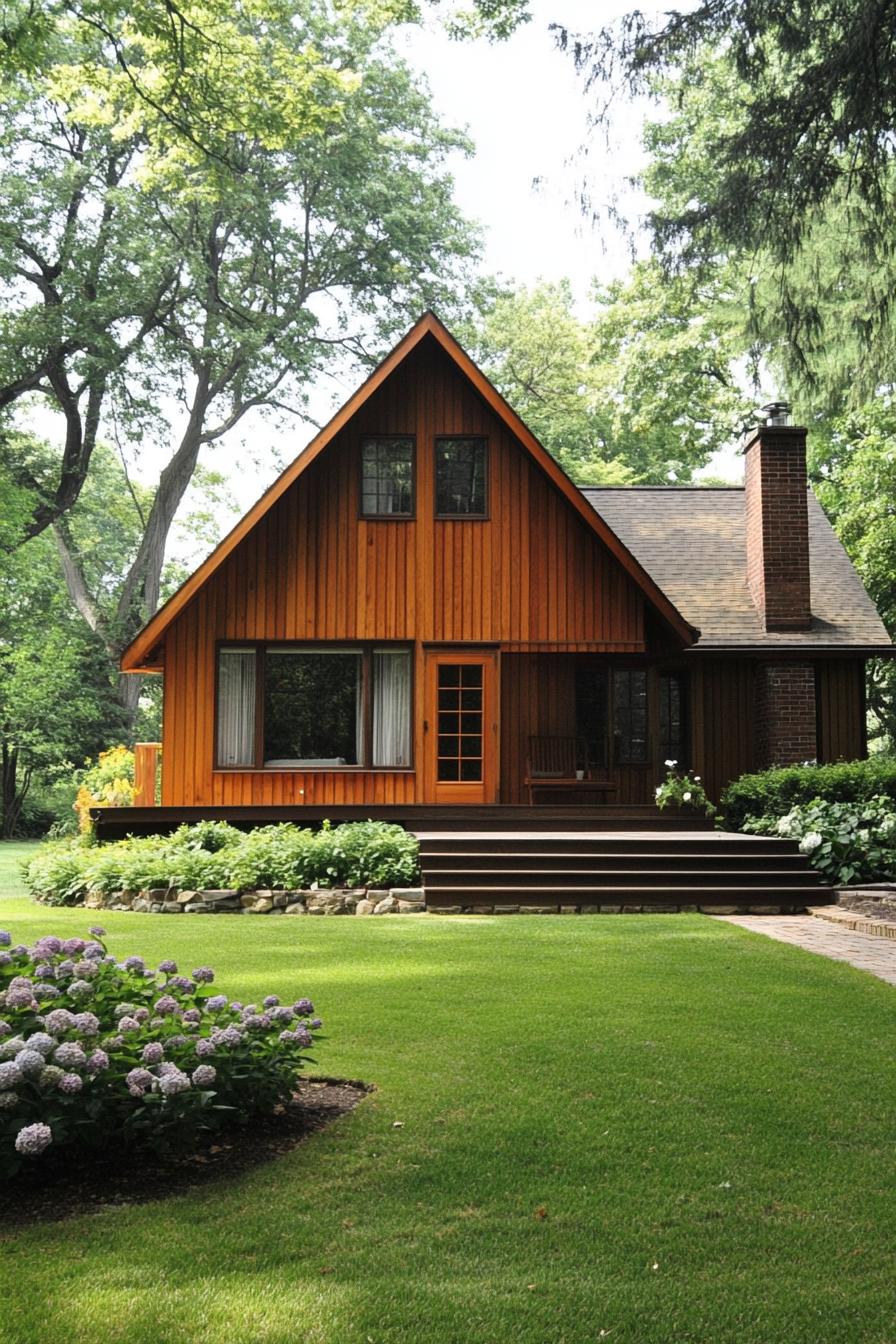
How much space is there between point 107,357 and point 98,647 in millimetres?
7722

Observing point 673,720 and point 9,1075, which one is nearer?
point 9,1075

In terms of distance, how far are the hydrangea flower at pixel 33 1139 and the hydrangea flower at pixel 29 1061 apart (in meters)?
0.20

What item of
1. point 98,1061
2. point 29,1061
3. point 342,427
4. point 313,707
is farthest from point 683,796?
point 29,1061

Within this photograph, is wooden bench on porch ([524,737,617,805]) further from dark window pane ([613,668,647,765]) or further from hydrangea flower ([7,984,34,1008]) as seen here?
hydrangea flower ([7,984,34,1008])

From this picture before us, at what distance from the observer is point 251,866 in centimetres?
1192

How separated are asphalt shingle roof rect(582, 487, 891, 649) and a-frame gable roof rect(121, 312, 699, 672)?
154 centimetres

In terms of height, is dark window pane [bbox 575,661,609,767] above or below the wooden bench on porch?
above

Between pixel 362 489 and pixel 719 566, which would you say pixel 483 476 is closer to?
pixel 362 489

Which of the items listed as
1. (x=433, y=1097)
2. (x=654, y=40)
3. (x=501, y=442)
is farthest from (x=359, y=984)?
(x=501, y=442)

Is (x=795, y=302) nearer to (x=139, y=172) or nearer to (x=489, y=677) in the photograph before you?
(x=489, y=677)

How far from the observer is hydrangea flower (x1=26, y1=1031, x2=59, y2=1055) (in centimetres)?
363

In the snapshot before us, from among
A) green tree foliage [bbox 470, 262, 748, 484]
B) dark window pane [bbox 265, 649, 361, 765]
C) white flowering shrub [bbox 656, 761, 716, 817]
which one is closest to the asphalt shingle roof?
white flowering shrub [bbox 656, 761, 716, 817]

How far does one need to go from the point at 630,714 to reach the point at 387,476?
4656 mm

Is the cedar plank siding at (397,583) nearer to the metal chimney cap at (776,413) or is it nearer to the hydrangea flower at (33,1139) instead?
the metal chimney cap at (776,413)
